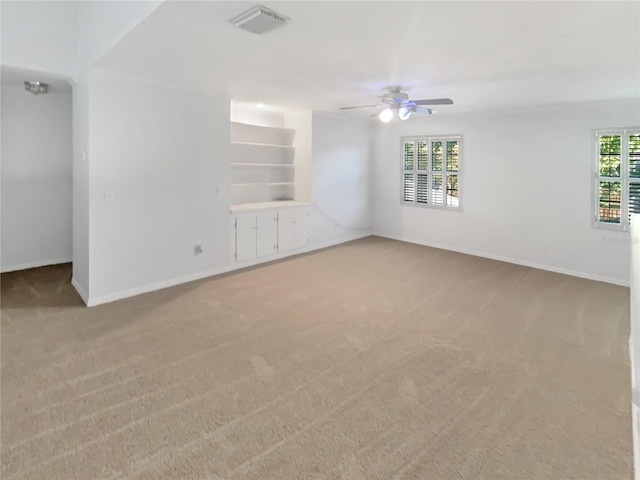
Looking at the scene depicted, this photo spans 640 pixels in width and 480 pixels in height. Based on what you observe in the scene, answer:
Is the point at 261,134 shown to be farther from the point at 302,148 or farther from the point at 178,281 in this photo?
the point at 178,281

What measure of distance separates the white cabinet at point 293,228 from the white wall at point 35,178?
3182mm

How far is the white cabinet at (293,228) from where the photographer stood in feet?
20.4

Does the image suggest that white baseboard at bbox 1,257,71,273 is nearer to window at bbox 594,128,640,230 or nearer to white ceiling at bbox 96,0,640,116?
white ceiling at bbox 96,0,640,116

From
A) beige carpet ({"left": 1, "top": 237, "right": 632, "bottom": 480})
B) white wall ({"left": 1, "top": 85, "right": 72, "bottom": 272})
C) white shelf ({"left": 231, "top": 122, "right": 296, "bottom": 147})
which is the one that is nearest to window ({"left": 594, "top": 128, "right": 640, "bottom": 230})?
beige carpet ({"left": 1, "top": 237, "right": 632, "bottom": 480})

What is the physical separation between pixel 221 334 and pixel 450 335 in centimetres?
203

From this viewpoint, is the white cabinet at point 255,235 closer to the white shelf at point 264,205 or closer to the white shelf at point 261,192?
the white shelf at point 264,205

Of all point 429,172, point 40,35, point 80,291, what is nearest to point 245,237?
point 80,291

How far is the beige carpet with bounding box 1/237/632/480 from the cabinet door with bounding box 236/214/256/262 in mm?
1012

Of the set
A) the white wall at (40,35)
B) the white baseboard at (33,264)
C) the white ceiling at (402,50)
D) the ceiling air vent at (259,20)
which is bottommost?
the white baseboard at (33,264)

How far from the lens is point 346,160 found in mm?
7387

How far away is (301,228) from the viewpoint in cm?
655

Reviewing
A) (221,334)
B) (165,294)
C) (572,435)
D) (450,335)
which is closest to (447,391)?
(572,435)

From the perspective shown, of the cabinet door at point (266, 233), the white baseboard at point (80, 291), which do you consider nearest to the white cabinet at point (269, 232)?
the cabinet door at point (266, 233)

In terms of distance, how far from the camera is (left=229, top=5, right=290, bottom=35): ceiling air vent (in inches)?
93.4
